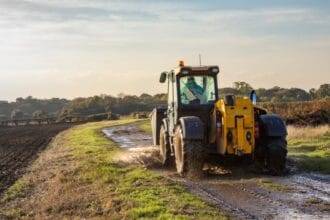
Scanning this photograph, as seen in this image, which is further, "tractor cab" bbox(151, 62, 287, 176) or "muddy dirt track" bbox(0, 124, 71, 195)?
"muddy dirt track" bbox(0, 124, 71, 195)

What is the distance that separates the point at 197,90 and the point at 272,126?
2657 mm

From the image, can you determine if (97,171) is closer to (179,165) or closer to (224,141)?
(179,165)

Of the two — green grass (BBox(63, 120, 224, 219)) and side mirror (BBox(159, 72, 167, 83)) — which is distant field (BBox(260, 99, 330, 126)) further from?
side mirror (BBox(159, 72, 167, 83))

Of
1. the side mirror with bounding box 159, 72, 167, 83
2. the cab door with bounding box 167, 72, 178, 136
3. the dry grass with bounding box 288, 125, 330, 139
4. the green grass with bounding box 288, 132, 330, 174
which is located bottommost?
the green grass with bounding box 288, 132, 330, 174

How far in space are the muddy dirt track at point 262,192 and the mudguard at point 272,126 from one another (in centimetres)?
111

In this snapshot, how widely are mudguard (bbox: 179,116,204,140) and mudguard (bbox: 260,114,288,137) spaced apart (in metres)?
1.78

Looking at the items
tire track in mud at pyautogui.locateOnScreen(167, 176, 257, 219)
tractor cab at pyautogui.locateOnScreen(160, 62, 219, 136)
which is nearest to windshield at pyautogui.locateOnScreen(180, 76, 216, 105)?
tractor cab at pyautogui.locateOnScreen(160, 62, 219, 136)

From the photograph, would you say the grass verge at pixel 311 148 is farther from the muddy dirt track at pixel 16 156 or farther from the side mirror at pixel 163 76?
the muddy dirt track at pixel 16 156

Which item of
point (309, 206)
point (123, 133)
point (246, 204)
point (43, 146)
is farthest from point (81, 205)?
point (123, 133)

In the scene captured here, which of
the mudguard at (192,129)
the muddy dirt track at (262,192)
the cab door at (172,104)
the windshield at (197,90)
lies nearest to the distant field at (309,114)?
the cab door at (172,104)

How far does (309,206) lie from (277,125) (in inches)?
202

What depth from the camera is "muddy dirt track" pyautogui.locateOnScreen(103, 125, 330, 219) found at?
41.2ft

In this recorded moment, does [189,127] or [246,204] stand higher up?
[189,127]

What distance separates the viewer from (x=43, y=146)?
34906 mm
